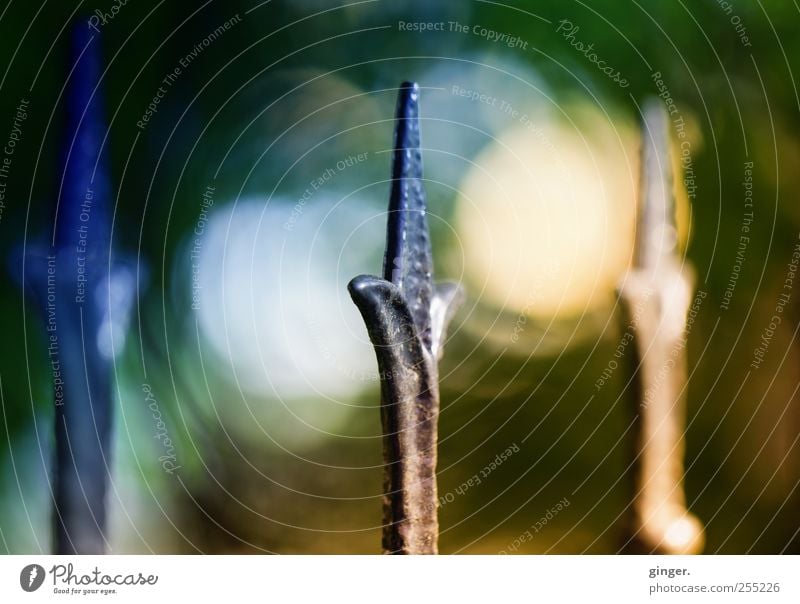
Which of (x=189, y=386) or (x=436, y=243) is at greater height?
(x=436, y=243)

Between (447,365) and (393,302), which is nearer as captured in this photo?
(393,302)

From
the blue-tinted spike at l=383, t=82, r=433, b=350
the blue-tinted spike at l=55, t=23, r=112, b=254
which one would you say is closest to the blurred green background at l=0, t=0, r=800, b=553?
the blue-tinted spike at l=55, t=23, r=112, b=254

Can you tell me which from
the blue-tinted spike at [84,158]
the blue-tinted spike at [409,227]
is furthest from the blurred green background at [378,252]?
the blue-tinted spike at [409,227]

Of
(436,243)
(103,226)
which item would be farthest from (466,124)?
(103,226)

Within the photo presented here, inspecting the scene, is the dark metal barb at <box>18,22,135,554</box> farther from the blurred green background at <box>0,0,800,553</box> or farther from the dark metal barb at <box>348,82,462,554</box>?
the dark metal barb at <box>348,82,462,554</box>

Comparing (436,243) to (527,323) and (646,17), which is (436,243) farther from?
(646,17)
